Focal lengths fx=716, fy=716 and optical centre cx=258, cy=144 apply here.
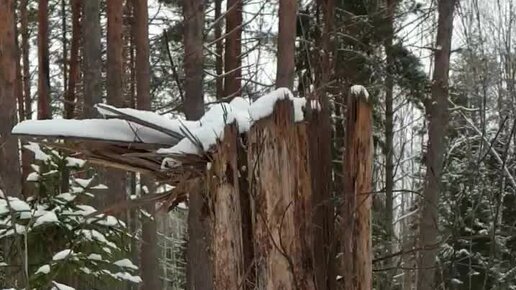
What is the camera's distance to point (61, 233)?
5.90 meters

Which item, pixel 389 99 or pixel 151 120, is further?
pixel 389 99

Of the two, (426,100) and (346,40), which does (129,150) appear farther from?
(346,40)

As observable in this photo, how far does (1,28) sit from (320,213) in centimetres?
697

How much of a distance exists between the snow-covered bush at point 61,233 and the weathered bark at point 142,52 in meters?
5.39

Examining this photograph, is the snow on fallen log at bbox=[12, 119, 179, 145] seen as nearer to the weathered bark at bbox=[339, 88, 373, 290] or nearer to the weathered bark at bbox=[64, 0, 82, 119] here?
the weathered bark at bbox=[339, 88, 373, 290]

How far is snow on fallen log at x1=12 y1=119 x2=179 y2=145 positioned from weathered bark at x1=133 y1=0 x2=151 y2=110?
7.93 metres

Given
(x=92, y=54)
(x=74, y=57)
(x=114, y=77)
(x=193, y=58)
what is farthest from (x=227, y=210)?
(x=74, y=57)

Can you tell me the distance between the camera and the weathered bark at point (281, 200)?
3.52 metres

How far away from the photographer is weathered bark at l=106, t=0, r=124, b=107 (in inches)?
427

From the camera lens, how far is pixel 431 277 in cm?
964

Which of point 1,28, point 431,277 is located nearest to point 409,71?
point 431,277

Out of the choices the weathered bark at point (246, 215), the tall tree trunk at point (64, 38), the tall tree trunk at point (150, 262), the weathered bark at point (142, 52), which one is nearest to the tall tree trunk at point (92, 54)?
the weathered bark at point (142, 52)

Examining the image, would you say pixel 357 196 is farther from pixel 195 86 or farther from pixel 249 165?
pixel 195 86

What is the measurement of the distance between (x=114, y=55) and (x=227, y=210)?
8.04 meters
